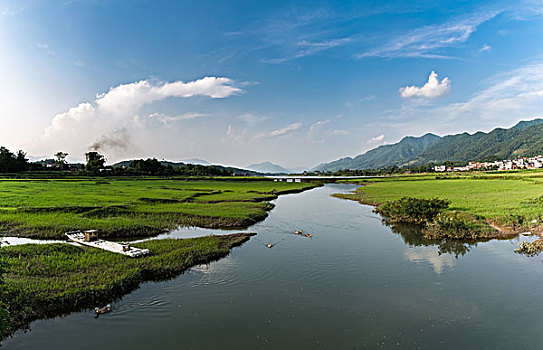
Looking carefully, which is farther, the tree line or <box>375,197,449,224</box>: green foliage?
the tree line

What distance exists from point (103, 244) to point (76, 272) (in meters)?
4.69

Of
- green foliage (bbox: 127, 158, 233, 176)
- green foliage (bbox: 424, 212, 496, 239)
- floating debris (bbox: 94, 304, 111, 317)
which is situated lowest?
green foliage (bbox: 424, 212, 496, 239)

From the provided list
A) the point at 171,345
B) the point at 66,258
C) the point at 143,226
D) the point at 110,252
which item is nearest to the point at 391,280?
the point at 171,345

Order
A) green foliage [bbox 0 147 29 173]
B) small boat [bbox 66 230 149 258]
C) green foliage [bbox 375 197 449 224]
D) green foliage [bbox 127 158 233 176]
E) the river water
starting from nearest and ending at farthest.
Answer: the river water
small boat [bbox 66 230 149 258]
green foliage [bbox 375 197 449 224]
green foliage [bbox 0 147 29 173]
green foliage [bbox 127 158 233 176]

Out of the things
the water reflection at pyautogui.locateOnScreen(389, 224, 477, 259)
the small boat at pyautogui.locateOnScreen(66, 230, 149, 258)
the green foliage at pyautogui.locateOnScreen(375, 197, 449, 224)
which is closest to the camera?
the small boat at pyautogui.locateOnScreen(66, 230, 149, 258)

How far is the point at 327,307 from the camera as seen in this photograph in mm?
13367

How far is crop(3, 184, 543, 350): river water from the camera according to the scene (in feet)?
35.8

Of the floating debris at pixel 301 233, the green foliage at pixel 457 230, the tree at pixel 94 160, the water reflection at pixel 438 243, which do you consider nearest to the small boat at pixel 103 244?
the floating debris at pixel 301 233

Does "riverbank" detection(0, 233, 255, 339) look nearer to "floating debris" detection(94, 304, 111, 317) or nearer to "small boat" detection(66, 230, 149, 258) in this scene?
"small boat" detection(66, 230, 149, 258)

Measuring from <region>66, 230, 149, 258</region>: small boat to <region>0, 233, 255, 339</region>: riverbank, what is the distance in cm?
46

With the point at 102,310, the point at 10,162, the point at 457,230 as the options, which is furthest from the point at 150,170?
the point at 102,310

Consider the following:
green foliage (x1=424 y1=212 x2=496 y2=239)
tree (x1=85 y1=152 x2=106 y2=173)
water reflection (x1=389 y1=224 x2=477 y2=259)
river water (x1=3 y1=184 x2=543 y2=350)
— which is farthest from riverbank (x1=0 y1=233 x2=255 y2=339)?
tree (x1=85 y1=152 x2=106 y2=173)

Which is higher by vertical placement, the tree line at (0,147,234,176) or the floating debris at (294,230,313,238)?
the tree line at (0,147,234,176)

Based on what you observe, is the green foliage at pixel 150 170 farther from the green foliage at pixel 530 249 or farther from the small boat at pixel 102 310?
the green foliage at pixel 530 249
